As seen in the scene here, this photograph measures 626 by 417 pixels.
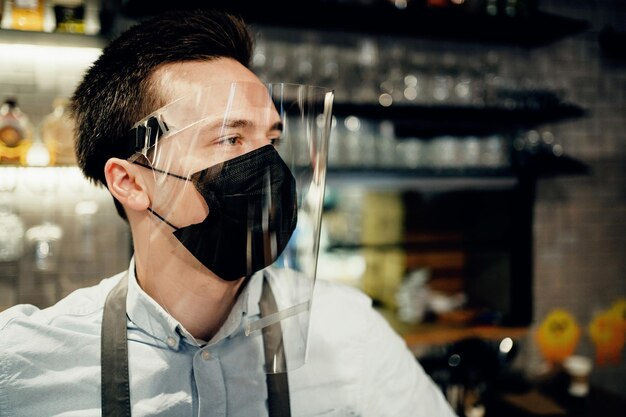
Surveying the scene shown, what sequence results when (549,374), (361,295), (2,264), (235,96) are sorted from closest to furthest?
(235,96) < (361,295) < (2,264) < (549,374)

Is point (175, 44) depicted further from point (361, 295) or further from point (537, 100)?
point (537, 100)

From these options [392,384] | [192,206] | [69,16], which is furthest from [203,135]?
[69,16]

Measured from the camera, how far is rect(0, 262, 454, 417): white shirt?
122 cm

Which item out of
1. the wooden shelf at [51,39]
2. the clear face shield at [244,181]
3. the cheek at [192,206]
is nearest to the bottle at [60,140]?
the wooden shelf at [51,39]

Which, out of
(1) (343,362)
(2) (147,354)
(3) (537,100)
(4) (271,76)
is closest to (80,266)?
(4) (271,76)

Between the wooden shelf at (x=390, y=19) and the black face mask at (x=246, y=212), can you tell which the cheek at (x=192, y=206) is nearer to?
the black face mask at (x=246, y=212)

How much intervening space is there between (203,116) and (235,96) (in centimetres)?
8

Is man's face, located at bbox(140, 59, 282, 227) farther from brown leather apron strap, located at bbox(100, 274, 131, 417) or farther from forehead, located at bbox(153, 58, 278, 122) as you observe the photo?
brown leather apron strap, located at bbox(100, 274, 131, 417)

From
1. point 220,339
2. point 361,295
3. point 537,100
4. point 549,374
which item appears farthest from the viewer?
point 549,374

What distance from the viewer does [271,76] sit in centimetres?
262

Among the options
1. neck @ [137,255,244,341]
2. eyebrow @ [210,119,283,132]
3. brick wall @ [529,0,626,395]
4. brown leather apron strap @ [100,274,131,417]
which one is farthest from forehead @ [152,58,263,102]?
brick wall @ [529,0,626,395]

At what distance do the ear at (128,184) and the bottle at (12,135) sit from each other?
1371 millimetres

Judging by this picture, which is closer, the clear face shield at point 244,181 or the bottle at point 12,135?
the clear face shield at point 244,181

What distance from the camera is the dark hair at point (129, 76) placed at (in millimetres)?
1294
